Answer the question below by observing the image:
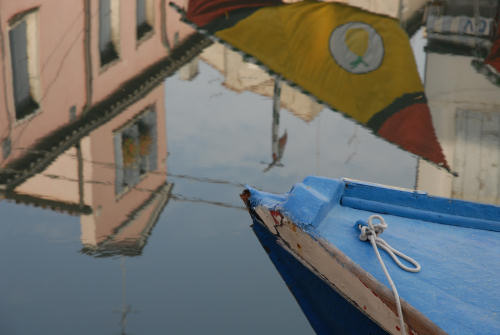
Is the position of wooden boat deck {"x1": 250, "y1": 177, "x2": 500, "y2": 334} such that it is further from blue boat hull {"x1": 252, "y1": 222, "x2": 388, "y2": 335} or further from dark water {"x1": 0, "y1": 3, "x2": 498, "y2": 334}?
dark water {"x1": 0, "y1": 3, "x2": 498, "y2": 334}

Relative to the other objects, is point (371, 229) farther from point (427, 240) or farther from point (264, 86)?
point (264, 86)

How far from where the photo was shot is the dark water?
6.30m

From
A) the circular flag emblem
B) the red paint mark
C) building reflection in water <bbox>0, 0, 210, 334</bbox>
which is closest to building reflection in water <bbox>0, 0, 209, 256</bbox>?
building reflection in water <bbox>0, 0, 210, 334</bbox>

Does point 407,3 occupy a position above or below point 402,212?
above

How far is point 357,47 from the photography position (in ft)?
40.2

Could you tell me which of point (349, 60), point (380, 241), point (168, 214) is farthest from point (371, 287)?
point (349, 60)

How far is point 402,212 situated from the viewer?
20.3 ft

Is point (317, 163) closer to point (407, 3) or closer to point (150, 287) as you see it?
point (150, 287)

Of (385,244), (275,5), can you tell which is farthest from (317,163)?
(275,5)

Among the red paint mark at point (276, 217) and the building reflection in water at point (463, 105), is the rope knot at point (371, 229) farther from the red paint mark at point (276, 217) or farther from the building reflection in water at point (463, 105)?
the building reflection in water at point (463, 105)

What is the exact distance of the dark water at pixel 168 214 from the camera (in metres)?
6.30

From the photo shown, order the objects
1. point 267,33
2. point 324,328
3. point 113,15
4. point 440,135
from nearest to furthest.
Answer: point 324,328
point 440,135
point 267,33
point 113,15

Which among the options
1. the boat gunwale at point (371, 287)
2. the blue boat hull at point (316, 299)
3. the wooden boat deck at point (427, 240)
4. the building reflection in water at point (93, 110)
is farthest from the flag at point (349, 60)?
the boat gunwale at point (371, 287)

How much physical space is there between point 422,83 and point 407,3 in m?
3.63
